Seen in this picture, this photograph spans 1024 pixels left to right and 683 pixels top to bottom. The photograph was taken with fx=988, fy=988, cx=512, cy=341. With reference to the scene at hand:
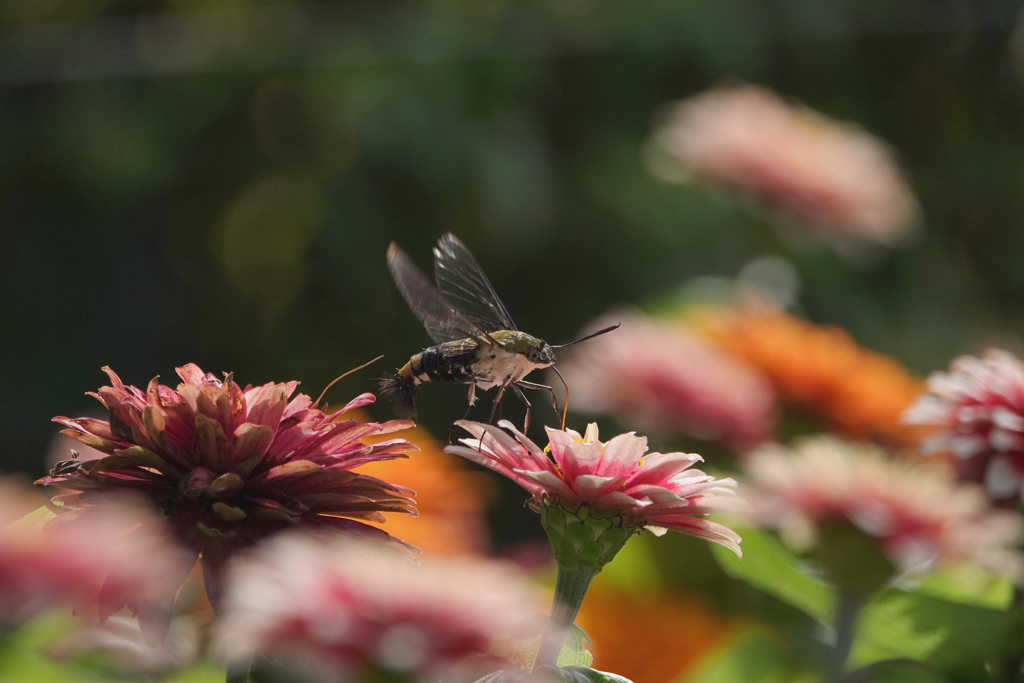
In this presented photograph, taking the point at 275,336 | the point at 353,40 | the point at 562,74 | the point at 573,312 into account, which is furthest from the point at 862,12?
the point at 275,336

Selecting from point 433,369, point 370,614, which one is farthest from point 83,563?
point 433,369

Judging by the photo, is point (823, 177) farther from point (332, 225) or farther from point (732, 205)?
point (332, 225)

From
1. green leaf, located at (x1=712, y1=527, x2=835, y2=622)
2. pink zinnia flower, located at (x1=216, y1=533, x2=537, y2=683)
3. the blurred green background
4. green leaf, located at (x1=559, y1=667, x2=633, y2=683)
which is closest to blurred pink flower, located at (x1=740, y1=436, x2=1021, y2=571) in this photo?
green leaf, located at (x1=712, y1=527, x2=835, y2=622)

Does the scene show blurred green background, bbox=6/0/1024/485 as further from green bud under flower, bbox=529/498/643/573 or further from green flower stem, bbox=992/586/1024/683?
green bud under flower, bbox=529/498/643/573

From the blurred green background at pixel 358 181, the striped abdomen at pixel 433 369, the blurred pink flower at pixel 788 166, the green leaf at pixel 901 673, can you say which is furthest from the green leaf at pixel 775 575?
the blurred green background at pixel 358 181

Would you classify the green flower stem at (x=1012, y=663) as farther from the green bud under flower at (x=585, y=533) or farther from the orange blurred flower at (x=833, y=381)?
the orange blurred flower at (x=833, y=381)
